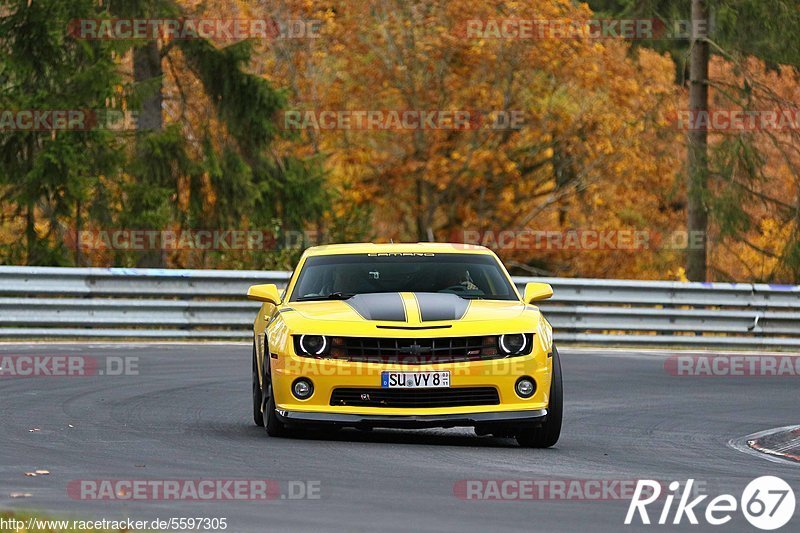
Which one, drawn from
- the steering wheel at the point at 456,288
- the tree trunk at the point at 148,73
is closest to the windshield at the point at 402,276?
the steering wheel at the point at 456,288

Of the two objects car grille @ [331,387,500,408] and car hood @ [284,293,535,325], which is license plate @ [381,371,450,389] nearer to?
car grille @ [331,387,500,408]

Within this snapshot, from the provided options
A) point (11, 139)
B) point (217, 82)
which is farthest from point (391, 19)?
point (11, 139)

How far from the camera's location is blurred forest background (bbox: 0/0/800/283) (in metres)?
29.5

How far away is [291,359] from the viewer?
37.0 feet

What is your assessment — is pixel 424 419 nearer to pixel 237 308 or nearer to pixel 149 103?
pixel 237 308

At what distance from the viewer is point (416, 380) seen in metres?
11.1

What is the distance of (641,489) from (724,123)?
2566cm

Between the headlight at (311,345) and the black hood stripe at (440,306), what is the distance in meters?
0.69

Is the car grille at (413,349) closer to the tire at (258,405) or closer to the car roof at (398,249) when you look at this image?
the tire at (258,405)

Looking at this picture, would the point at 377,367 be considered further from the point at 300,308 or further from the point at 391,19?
the point at 391,19

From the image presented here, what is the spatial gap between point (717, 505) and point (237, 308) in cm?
1482

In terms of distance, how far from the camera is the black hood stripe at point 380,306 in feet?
37.0

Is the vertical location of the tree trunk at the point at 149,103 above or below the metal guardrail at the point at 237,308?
above

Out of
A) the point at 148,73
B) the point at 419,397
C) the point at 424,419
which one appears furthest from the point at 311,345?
the point at 148,73
